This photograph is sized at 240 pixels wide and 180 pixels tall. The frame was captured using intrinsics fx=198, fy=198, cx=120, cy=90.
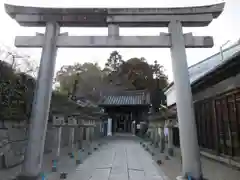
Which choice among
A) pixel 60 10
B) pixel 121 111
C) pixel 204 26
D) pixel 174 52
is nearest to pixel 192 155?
pixel 174 52

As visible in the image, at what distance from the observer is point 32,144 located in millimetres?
5828

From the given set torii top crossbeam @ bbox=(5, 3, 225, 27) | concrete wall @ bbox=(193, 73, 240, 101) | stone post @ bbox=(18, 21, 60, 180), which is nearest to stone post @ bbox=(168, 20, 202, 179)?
torii top crossbeam @ bbox=(5, 3, 225, 27)

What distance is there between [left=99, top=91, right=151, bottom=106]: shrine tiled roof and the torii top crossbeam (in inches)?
965

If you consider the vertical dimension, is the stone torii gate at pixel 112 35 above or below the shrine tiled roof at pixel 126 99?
below

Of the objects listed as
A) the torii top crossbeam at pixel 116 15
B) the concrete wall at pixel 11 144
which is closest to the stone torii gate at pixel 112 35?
the torii top crossbeam at pixel 116 15

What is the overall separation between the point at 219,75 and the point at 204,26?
2.10 meters

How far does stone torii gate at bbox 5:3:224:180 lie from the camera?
624 centimetres

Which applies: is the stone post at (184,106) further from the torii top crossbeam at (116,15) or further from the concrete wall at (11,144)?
the concrete wall at (11,144)

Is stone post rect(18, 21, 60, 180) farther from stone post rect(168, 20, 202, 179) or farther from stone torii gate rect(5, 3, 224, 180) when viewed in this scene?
stone post rect(168, 20, 202, 179)

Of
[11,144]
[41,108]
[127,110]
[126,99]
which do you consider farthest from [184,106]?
[126,99]

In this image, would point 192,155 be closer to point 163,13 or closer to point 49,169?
point 163,13

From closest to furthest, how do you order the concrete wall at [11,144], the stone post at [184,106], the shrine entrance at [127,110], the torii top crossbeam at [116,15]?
1. the stone post at [184,106]
2. the torii top crossbeam at [116,15]
3. the concrete wall at [11,144]
4. the shrine entrance at [127,110]

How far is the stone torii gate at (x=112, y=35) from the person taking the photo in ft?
20.5

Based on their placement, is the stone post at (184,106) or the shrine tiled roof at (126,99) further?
the shrine tiled roof at (126,99)
